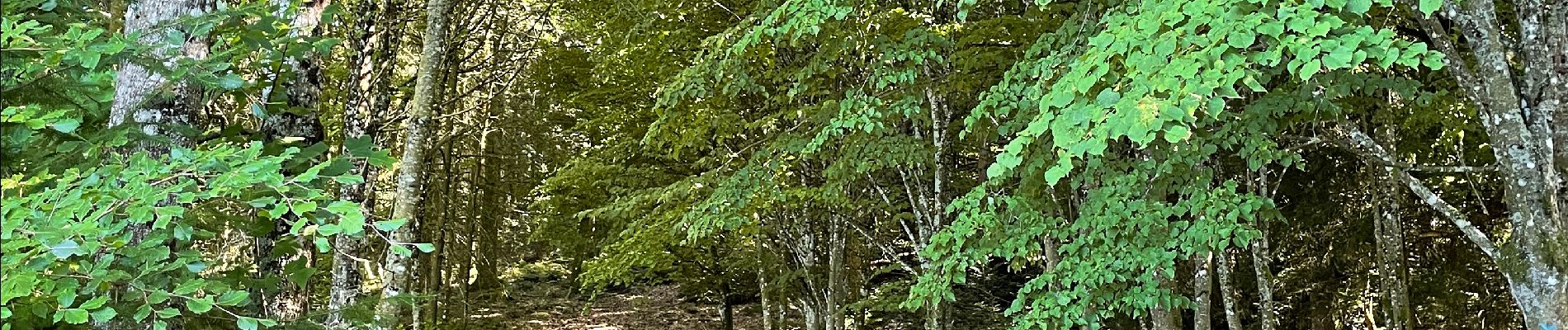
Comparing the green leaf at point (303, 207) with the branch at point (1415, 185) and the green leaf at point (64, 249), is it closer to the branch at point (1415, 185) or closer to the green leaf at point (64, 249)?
the green leaf at point (64, 249)

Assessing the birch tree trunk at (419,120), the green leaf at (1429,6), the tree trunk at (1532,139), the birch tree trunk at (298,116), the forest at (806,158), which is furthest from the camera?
the birch tree trunk at (419,120)

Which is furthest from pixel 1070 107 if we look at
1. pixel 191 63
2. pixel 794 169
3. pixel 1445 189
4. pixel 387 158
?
pixel 1445 189

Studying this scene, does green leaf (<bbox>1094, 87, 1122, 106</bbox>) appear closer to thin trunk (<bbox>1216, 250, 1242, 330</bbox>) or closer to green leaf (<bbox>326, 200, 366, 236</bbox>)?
green leaf (<bbox>326, 200, 366, 236</bbox>)

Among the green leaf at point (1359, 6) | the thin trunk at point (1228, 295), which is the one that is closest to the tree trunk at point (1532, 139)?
the green leaf at point (1359, 6)

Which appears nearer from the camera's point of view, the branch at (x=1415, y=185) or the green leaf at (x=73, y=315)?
the green leaf at (x=73, y=315)

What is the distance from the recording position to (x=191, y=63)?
2.33 metres

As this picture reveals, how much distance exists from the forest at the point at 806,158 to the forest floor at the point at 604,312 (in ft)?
0.56

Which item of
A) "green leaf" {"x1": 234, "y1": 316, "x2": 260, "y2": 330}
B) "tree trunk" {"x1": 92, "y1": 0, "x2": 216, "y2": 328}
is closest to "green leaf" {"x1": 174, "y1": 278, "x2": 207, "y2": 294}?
"green leaf" {"x1": 234, "y1": 316, "x2": 260, "y2": 330}

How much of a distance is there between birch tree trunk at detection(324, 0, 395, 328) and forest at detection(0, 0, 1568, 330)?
3 centimetres

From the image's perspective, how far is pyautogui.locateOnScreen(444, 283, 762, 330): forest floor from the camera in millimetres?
13562

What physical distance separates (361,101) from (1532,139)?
741 cm

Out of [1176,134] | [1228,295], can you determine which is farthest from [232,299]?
[1228,295]

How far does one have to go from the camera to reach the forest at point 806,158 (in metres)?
2.23

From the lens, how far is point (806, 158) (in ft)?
21.8
